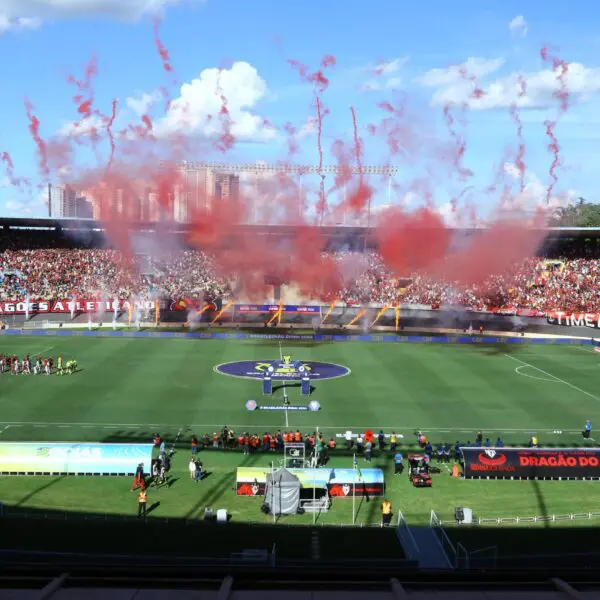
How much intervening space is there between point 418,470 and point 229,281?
5378 cm

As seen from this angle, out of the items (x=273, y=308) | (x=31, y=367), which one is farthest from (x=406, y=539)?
(x=273, y=308)

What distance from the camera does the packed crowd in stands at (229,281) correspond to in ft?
265

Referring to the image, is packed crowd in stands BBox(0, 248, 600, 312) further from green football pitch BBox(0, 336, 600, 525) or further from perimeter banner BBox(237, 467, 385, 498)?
perimeter banner BBox(237, 467, 385, 498)

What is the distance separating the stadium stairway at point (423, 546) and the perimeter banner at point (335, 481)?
11.7 ft

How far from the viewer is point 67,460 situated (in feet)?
102

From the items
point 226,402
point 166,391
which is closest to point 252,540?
point 226,402

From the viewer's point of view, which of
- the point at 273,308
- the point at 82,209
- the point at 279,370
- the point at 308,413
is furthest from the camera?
the point at 82,209

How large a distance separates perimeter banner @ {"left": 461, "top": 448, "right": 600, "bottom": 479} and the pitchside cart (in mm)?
1726

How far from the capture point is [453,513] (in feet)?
91.5

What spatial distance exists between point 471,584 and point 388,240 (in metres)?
81.6

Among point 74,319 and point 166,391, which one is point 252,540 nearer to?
point 166,391

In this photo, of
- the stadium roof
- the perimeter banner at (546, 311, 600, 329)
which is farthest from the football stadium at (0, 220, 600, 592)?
the stadium roof

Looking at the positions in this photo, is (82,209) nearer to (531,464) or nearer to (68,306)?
(68,306)

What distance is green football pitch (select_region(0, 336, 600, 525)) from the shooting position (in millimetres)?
29062
